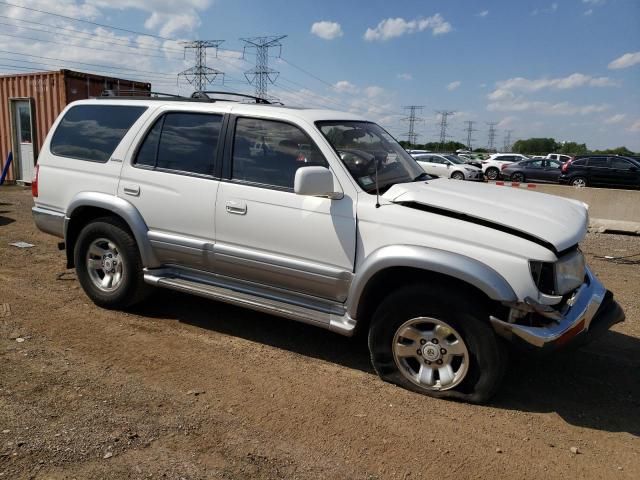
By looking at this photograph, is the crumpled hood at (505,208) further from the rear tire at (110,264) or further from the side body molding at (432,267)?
the rear tire at (110,264)

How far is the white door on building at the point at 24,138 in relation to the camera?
14359 mm

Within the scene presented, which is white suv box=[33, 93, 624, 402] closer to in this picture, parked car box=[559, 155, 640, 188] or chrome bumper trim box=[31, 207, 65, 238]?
chrome bumper trim box=[31, 207, 65, 238]

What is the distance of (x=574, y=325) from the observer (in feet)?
10.6

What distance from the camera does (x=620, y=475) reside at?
281cm

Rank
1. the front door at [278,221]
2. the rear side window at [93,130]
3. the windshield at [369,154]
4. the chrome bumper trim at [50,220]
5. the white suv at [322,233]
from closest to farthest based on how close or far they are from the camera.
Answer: the white suv at [322,233] → the front door at [278,221] → the windshield at [369,154] → the rear side window at [93,130] → the chrome bumper trim at [50,220]

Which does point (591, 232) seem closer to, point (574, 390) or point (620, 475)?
point (574, 390)

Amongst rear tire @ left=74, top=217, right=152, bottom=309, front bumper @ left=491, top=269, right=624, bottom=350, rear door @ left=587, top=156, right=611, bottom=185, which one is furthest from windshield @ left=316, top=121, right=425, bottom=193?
rear door @ left=587, top=156, right=611, bottom=185

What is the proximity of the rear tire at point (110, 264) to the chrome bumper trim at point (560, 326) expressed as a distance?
312cm

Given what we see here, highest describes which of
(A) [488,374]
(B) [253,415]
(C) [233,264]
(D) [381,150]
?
(D) [381,150]

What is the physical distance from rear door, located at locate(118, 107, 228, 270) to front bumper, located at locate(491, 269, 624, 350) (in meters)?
2.36

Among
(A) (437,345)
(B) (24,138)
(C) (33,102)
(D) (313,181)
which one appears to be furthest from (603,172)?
(D) (313,181)

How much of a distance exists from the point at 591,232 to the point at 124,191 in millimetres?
9382

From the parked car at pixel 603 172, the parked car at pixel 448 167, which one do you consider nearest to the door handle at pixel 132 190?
the parked car at pixel 603 172

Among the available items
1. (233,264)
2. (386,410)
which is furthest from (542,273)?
(233,264)
